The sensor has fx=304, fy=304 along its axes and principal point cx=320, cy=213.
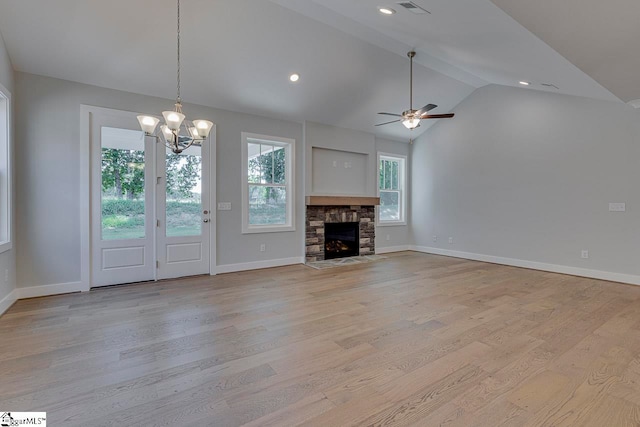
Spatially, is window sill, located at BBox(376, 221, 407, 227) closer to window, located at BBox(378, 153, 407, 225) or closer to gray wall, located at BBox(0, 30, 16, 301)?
window, located at BBox(378, 153, 407, 225)

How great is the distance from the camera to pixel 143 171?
15.0 ft

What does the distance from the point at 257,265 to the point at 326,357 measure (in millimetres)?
3455

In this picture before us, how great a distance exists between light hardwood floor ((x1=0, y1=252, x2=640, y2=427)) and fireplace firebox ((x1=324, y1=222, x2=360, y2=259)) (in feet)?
7.88

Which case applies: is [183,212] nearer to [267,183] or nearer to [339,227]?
[267,183]

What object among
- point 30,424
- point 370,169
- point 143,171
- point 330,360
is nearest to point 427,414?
point 330,360

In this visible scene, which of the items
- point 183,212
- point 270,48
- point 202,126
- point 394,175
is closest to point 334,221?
point 394,175

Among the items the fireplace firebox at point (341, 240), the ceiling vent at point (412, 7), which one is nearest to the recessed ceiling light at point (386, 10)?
the ceiling vent at point (412, 7)

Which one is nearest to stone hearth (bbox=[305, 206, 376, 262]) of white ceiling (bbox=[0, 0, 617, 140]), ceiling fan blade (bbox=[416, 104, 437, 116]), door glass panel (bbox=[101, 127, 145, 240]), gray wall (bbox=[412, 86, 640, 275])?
gray wall (bbox=[412, 86, 640, 275])

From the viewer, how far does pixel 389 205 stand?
25.3ft

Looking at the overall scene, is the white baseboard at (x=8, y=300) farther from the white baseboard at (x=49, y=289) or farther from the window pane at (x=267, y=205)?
the window pane at (x=267, y=205)

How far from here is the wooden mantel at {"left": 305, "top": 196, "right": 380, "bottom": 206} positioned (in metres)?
6.05

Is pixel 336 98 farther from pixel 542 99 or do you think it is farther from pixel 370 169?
pixel 542 99

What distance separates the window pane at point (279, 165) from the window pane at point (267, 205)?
180mm

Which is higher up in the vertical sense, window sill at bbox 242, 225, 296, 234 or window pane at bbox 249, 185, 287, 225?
window pane at bbox 249, 185, 287, 225
